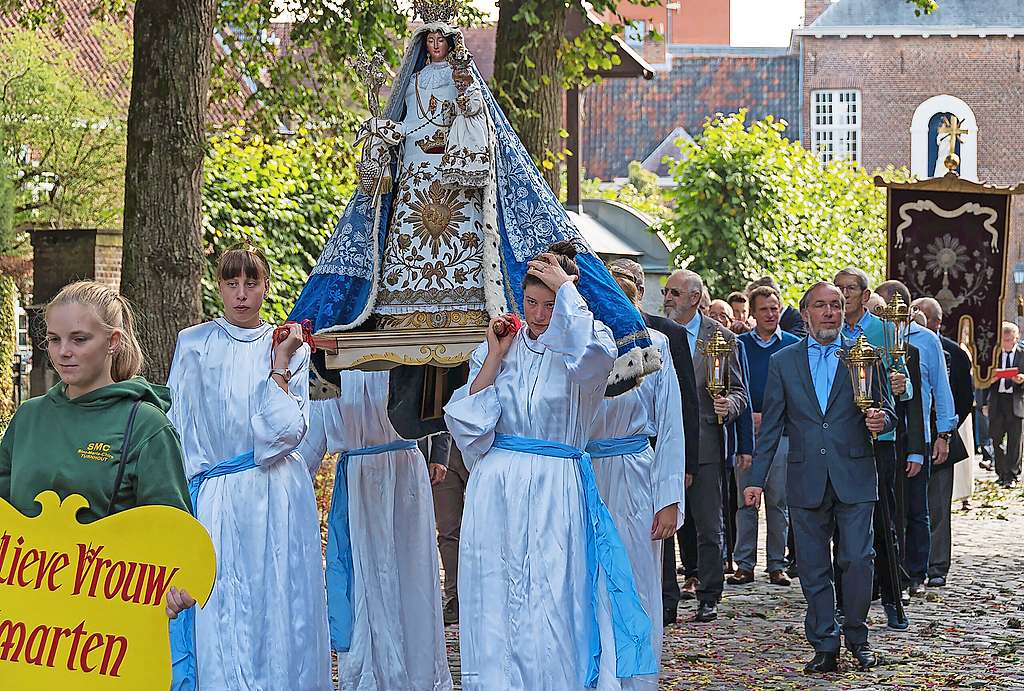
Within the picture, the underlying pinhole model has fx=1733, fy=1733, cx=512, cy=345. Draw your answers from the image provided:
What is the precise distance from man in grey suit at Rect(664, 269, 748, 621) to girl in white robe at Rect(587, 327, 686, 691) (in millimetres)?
2361

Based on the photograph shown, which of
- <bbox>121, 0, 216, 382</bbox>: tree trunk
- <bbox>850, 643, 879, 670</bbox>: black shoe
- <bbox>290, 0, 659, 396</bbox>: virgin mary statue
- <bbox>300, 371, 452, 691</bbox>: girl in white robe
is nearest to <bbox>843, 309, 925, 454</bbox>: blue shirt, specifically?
<bbox>850, 643, 879, 670</bbox>: black shoe

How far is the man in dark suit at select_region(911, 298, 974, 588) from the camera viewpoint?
506 inches

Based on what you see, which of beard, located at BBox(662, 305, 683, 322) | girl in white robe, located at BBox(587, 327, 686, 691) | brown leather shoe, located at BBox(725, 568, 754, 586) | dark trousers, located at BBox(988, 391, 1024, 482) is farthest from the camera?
dark trousers, located at BBox(988, 391, 1024, 482)

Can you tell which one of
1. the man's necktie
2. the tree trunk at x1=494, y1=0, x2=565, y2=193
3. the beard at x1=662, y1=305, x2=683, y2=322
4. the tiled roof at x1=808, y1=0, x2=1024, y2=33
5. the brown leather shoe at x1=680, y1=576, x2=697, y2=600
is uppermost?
the tiled roof at x1=808, y1=0, x2=1024, y2=33

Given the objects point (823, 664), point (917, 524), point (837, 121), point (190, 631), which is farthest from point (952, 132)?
point (837, 121)

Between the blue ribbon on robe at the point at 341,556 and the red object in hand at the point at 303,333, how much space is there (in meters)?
0.92

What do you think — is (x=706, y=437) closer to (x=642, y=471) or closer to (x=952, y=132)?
(x=642, y=471)

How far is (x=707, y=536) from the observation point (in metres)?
11.1

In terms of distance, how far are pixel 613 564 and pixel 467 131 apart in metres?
2.10

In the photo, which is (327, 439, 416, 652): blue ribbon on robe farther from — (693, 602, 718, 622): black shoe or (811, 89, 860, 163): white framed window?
(811, 89, 860, 163): white framed window

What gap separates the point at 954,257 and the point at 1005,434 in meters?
4.66

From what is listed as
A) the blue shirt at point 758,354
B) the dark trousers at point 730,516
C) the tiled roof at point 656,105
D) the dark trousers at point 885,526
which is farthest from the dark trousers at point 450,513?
the tiled roof at point 656,105

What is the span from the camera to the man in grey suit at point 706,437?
11070mm

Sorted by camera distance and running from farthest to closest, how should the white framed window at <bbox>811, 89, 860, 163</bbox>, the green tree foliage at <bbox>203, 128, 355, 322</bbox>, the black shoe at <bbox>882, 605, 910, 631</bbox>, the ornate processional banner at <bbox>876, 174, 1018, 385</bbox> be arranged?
the white framed window at <bbox>811, 89, 860, 163</bbox>
the green tree foliage at <bbox>203, 128, 355, 322</bbox>
the ornate processional banner at <bbox>876, 174, 1018, 385</bbox>
the black shoe at <bbox>882, 605, 910, 631</bbox>
